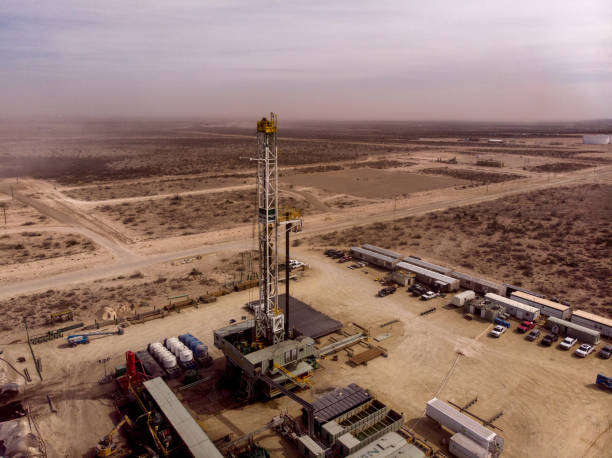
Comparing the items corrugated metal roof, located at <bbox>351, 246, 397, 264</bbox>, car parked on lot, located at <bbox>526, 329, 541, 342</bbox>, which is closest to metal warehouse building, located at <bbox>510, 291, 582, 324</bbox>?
car parked on lot, located at <bbox>526, 329, 541, 342</bbox>

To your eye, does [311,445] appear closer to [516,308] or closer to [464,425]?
[464,425]

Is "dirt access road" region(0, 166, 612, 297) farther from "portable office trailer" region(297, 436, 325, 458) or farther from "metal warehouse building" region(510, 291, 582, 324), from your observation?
Result: "portable office trailer" region(297, 436, 325, 458)

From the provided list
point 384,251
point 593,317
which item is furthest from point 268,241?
point 593,317

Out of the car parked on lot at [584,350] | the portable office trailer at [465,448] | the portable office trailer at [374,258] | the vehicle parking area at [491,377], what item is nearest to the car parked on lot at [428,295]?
the vehicle parking area at [491,377]

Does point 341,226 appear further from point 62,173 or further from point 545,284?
point 62,173

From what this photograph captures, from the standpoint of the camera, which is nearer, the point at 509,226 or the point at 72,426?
the point at 72,426

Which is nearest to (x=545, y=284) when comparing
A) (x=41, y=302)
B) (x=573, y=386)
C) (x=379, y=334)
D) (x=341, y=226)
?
(x=573, y=386)

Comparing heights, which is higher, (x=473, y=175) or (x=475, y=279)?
(x=473, y=175)
